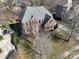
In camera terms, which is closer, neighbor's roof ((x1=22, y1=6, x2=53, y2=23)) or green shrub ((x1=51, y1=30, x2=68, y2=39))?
neighbor's roof ((x1=22, y1=6, x2=53, y2=23))

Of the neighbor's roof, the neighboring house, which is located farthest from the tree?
the neighbor's roof

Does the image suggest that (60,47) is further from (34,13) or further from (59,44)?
(34,13)

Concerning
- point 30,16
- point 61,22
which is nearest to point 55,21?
point 61,22

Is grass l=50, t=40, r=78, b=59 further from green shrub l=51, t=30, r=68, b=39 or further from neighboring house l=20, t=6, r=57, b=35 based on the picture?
neighboring house l=20, t=6, r=57, b=35

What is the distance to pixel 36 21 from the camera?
6762cm

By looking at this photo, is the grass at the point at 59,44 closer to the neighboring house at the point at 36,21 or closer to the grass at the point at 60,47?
the grass at the point at 60,47

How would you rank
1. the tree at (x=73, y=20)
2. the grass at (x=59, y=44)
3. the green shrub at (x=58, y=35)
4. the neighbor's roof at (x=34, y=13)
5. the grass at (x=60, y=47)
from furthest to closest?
the tree at (x=73, y=20) → the green shrub at (x=58, y=35) → the neighbor's roof at (x=34, y=13) → the grass at (x=59, y=44) → the grass at (x=60, y=47)

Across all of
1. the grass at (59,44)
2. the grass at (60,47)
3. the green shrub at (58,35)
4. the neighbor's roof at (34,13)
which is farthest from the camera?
the green shrub at (58,35)

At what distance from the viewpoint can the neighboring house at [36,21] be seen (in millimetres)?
66875

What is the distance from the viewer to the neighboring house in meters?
66.9

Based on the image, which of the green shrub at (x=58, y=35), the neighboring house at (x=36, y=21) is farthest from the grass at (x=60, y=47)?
the neighboring house at (x=36, y=21)

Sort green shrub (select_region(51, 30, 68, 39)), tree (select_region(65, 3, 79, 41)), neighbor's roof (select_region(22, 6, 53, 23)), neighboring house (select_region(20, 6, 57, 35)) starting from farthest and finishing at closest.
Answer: tree (select_region(65, 3, 79, 41)) < green shrub (select_region(51, 30, 68, 39)) < neighbor's roof (select_region(22, 6, 53, 23)) < neighboring house (select_region(20, 6, 57, 35))

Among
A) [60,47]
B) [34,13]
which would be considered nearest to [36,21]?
[34,13]

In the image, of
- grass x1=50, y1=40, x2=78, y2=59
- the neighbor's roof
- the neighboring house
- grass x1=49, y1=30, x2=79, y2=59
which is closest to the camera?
grass x1=50, y1=40, x2=78, y2=59
